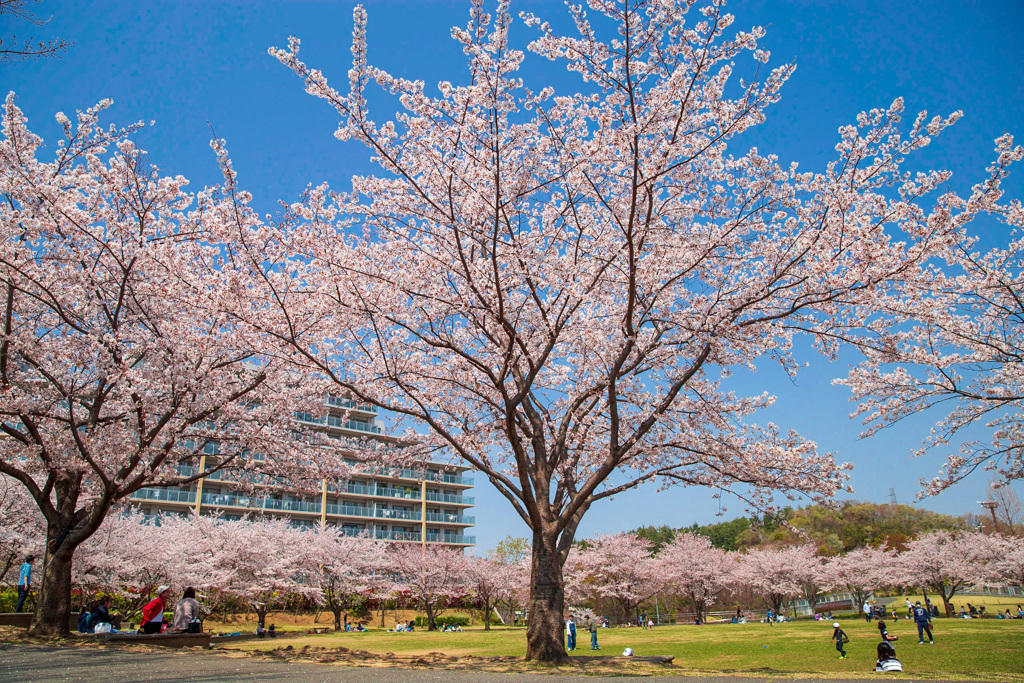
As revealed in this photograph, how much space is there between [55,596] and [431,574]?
31906 mm

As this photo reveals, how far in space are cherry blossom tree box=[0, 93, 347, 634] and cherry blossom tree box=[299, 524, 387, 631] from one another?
2367cm

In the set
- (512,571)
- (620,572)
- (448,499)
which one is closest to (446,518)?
(448,499)

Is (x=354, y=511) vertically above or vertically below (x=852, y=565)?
above

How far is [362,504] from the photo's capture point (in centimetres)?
4978

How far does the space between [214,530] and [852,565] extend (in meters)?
43.3

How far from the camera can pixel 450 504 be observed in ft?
175

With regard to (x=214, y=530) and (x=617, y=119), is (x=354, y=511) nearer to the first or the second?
(x=214, y=530)

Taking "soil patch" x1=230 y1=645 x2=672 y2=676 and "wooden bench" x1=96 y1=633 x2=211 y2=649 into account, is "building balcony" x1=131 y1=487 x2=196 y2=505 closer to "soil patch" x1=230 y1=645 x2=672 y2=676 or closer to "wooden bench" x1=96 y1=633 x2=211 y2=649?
"wooden bench" x1=96 y1=633 x2=211 y2=649

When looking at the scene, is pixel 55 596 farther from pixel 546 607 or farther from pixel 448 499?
pixel 448 499

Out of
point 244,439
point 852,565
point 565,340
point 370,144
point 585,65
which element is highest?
point 585,65

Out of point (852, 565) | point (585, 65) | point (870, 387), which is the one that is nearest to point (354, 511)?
point (852, 565)

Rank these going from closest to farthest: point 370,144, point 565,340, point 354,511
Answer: point 370,144, point 565,340, point 354,511

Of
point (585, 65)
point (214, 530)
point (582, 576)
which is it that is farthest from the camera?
point (582, 576)

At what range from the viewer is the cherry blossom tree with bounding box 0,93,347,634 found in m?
9.12
